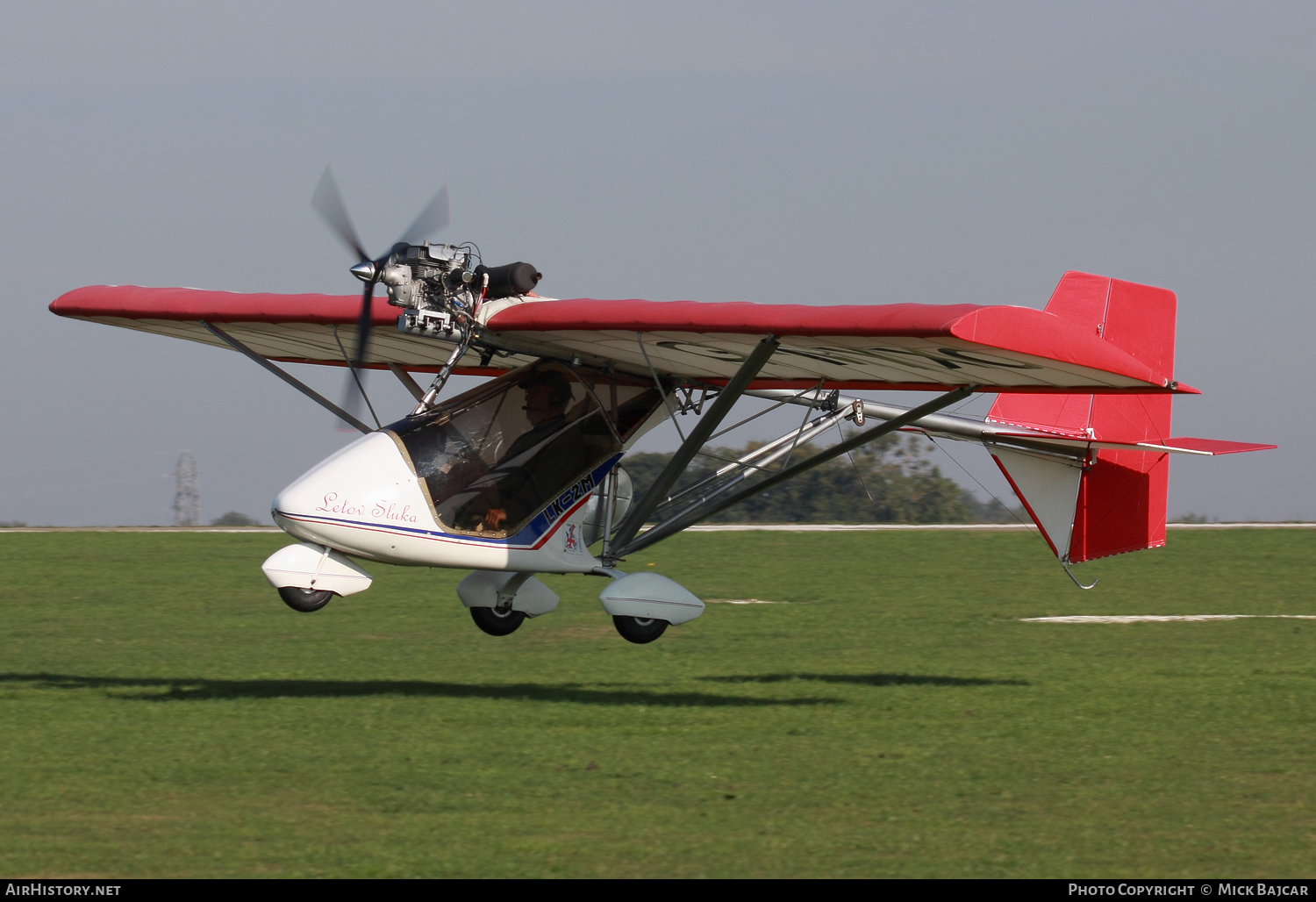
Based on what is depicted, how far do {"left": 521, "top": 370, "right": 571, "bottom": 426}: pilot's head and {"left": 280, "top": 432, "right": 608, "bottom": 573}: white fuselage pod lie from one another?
1.05 metres

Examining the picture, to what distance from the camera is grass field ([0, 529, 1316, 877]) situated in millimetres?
8086

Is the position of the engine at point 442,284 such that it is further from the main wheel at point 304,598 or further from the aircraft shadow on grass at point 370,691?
the aircraft shadow on grass at point 370,691

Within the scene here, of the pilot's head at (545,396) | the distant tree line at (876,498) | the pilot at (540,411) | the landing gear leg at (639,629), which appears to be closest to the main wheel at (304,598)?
the pilot at (540,411)

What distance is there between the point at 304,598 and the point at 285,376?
11.1 ft

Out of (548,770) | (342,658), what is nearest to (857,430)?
(548,770)

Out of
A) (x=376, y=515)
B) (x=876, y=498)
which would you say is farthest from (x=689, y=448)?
(x=876, y=498)

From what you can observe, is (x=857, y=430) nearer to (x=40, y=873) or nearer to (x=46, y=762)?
(x=46, y=762)

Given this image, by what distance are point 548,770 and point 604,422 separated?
3.74 meters

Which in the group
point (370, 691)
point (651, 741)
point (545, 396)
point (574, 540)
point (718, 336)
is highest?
point (718, 336)

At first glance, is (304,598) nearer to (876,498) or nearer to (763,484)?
(763,484)

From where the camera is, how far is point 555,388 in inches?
496

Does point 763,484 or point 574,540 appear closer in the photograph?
point 574,540
